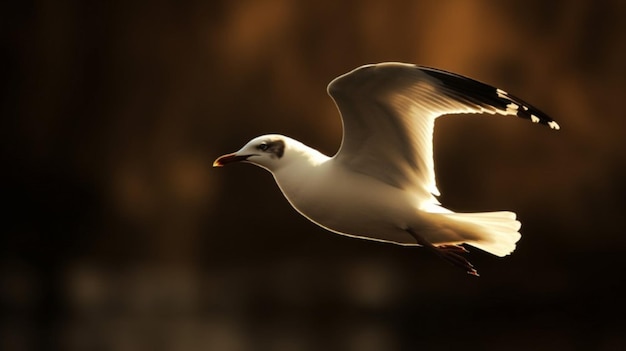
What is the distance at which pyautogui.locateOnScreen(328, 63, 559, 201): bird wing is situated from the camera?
5.47ft

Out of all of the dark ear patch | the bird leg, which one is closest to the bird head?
the dark ear patch

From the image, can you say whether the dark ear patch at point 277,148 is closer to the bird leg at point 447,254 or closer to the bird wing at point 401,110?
the bird wing at point 401,110

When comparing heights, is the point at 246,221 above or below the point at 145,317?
above

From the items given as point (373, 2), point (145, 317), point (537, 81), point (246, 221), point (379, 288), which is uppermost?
point (373, 2)

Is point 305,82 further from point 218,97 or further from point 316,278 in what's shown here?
point 316,278

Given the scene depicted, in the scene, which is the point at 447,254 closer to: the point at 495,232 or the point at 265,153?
the point at 495,232

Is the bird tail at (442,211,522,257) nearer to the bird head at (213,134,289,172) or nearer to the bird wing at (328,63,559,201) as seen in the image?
the bird wing at (328,63,559,201)

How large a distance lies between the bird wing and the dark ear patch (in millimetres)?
93

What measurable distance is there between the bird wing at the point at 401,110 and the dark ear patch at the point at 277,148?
0.31ft

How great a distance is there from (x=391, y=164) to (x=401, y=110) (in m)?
0.10

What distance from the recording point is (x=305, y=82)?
4414 mm

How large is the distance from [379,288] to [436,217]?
136 inches

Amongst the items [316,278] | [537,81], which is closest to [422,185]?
[537,81]

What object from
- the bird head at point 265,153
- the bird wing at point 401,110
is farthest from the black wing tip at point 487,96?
the bird head at point 265,153
